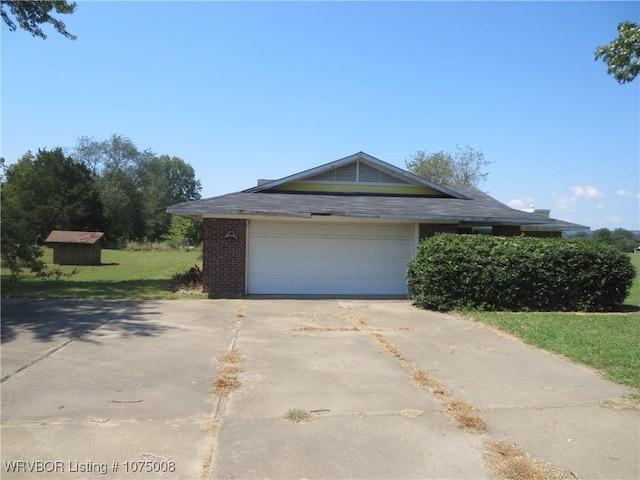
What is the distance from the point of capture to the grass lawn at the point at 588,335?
6.11 meters

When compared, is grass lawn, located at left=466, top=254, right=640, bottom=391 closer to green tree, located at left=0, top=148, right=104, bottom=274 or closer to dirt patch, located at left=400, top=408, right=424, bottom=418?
dirt patch, located at left=400, top=408, right=424, bottom=418

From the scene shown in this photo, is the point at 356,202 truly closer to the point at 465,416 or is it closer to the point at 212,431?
the point at 465,416

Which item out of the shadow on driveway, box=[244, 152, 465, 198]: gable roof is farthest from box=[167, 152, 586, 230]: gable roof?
the shadow on driveway

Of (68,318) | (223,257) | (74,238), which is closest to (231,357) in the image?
(68,318)

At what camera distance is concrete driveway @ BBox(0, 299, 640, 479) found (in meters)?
3.41

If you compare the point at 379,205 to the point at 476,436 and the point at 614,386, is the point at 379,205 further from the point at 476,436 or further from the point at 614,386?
the point at 476,436

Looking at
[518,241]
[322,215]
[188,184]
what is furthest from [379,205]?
[188,184]

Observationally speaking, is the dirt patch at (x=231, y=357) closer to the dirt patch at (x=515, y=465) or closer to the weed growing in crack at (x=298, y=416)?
the weed growing in crack at (x=298, y=416)

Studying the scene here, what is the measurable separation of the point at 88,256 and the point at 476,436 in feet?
88.0

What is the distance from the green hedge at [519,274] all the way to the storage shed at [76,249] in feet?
71.2

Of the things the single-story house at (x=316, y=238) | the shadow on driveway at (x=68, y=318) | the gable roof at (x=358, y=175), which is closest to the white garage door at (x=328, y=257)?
the single-story house at (x=316, y=238)

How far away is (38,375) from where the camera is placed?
5285 millimetres

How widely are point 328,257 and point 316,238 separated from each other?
0.67m

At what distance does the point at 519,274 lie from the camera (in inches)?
421
